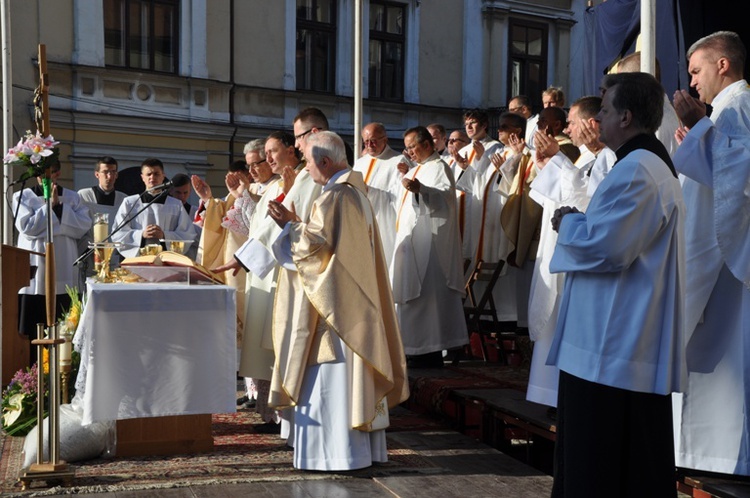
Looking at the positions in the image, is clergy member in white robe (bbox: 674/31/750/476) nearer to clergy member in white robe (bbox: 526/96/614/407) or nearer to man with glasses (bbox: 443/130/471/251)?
clergy member in white robe (bbox: 526/96/614/407)

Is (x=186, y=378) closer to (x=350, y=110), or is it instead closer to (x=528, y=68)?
(x=350, y=110)

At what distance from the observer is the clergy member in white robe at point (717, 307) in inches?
158

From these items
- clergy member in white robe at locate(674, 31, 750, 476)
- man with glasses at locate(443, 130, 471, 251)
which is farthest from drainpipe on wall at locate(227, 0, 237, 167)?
clergy member in white robe at locate(674, 31, 750, 476)

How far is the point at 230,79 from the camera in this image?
16688mm

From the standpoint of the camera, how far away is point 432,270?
748cm

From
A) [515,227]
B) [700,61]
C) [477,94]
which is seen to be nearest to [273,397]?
[700,61]

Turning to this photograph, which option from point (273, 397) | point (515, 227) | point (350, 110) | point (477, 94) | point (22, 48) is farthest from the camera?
point (477, 94)

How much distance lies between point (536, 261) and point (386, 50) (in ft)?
44.7

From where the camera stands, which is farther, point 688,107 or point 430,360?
point 430,360

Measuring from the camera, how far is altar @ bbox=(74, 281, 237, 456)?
15.7 ft

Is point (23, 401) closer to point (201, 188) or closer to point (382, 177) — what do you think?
point (201, 188)

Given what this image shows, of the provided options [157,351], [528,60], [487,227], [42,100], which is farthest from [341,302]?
[528,60]

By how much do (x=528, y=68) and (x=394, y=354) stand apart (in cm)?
1588

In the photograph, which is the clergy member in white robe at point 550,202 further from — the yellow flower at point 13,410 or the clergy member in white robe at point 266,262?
the yellow flower at point 13,410
